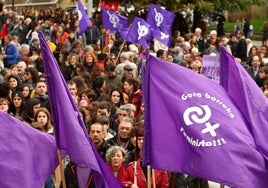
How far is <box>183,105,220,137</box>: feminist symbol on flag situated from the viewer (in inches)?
256

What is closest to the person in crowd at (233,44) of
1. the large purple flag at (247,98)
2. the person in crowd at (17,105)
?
the person in crowd at (17,105)

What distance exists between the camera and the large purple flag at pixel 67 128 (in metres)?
6.51

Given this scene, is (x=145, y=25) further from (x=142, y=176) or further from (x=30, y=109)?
(x=142, y=176)

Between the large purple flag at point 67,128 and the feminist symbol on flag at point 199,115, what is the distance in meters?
0.74

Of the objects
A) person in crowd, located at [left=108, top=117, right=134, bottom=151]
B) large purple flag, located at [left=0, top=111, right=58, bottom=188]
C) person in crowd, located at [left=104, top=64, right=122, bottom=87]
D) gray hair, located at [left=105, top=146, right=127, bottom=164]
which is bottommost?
person in crowd, located at [left=104, top=64, right=122, bottom=87]

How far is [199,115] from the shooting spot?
6543mm

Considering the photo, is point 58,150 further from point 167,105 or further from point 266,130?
point 266,130

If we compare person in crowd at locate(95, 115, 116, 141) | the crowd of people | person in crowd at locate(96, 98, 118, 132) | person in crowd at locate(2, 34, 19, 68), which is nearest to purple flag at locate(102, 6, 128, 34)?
the crowd of people

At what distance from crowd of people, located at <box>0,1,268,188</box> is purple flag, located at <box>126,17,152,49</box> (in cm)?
32

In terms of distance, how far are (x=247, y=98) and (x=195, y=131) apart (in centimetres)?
63

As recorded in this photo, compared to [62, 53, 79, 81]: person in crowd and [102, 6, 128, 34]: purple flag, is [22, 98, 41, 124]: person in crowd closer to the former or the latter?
[62, 53, 79, 81]: person in crowd

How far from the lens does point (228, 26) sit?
132 feet

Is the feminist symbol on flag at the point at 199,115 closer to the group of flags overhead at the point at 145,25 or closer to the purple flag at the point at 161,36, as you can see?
the group of flags overhead at the point at 145,25

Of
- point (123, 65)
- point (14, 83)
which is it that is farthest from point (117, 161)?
point (123, 65)
